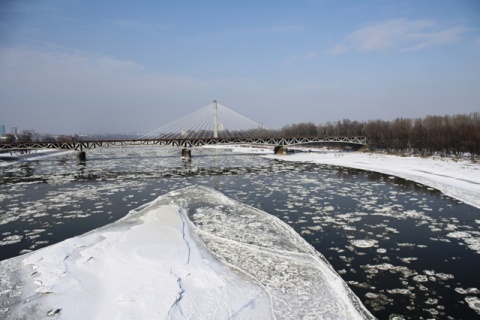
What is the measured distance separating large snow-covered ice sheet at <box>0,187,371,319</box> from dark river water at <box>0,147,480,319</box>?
3.52 ft

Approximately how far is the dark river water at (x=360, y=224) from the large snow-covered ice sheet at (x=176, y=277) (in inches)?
42.2

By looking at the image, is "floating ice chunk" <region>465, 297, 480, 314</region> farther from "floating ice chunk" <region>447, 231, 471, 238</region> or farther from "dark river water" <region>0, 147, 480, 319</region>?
"floating ice chunk" <region>447, 231, 471, 238</region>

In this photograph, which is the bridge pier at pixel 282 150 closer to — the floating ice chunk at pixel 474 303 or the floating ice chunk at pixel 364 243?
the floating ice chunk at pixel 364 243

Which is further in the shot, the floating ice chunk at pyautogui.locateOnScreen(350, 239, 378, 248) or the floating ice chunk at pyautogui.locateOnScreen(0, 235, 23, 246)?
the floating ice chunk at pyautogui.locateOnScreen(0, 235, 23, 246)

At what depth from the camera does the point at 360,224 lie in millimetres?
13172

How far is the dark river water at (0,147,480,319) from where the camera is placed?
299 inches

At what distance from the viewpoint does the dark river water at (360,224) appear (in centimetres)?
761

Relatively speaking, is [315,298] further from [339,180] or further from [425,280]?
[339,180]

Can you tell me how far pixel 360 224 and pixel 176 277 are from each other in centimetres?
852

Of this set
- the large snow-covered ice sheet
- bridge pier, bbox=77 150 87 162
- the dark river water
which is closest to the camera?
the large snow-covered ice sheet

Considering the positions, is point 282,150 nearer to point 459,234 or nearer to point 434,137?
point 434,137

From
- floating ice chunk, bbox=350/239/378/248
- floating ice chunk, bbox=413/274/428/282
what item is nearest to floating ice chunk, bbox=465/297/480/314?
floating ice chunk, bbox=413/274/428/282

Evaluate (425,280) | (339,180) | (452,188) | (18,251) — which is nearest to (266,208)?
(425,280)

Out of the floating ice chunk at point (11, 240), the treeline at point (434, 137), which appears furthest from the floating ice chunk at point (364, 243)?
the treeline at point (434, 137)
